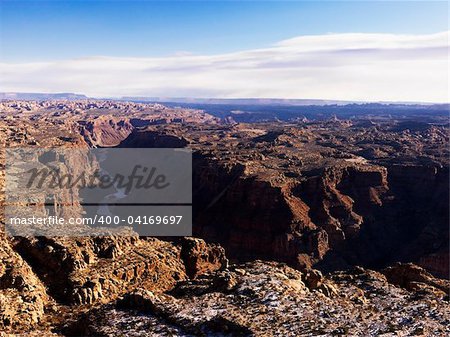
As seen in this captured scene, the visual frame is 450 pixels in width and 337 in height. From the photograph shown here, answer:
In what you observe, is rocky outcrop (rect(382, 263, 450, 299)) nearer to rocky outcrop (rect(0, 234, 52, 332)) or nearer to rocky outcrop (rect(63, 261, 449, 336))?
rocky outcrop (rect(63, 261, 449, 336))

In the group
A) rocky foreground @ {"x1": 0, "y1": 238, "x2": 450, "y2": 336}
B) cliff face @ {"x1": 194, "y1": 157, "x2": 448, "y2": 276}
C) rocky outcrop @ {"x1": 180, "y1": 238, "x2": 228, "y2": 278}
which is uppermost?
rocky foreground @ {"x1": 0, "y1": 238, "x2": 450, "y2": 336}

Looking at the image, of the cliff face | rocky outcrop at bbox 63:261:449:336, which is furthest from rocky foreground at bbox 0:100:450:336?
the cliff face

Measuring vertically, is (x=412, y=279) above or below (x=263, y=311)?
below

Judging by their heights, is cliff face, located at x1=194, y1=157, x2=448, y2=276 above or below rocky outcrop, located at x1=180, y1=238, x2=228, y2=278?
below

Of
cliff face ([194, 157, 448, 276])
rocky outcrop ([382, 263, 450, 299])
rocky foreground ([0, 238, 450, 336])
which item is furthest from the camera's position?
cliff face ([194, 157, 448, 276])

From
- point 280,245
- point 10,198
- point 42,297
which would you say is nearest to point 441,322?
point 42,297

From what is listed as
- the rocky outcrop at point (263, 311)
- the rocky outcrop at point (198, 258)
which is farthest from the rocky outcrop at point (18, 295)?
the rocky outcrop at point (198, 258)

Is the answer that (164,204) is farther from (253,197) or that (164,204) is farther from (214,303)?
(214,303)

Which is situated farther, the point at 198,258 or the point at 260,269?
the point at 198,258

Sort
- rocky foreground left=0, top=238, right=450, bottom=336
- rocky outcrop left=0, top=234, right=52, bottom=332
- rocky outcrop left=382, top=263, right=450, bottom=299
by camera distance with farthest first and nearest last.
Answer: rocky outcrop left=382, top=263, right=450, bottom=299
rocky outcrop left=0, top=234, right=52, bottom=332
rocky foreground left=0, top=238, right=450, bottom=336

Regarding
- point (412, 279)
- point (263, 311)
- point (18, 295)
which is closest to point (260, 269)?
point (263, 311)

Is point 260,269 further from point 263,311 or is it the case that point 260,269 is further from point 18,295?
point 18,295

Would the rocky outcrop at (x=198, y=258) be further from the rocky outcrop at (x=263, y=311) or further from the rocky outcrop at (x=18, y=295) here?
the rocky outcrop at (x=18, y=295)
